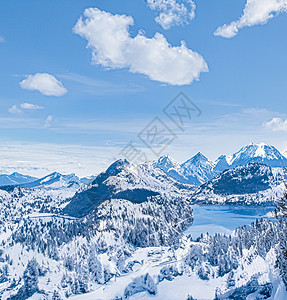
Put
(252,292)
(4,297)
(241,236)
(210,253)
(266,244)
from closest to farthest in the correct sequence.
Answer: (252,292), (266,244), (210,253), (241,236), (4,297)

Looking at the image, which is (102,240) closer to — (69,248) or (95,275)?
(69,248)

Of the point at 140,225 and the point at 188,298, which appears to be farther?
the point at 140,225

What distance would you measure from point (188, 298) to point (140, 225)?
355 feet

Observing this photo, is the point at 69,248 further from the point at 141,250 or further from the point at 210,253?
the point at 210,253

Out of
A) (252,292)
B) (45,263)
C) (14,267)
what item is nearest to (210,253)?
(252,292)

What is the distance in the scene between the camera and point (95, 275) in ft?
419

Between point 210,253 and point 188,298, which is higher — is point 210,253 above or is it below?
above

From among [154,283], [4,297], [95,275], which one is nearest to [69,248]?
[4,297]

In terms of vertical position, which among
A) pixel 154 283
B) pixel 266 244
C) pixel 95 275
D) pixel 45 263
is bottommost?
pixel 45 263

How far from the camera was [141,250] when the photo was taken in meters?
161

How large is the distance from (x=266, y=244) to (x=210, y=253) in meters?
Result: 25.1

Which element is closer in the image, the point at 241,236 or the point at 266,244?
the point at 266,244

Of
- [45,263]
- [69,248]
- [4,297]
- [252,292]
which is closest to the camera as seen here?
[252,292]

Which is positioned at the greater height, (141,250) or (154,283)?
(154,283)
